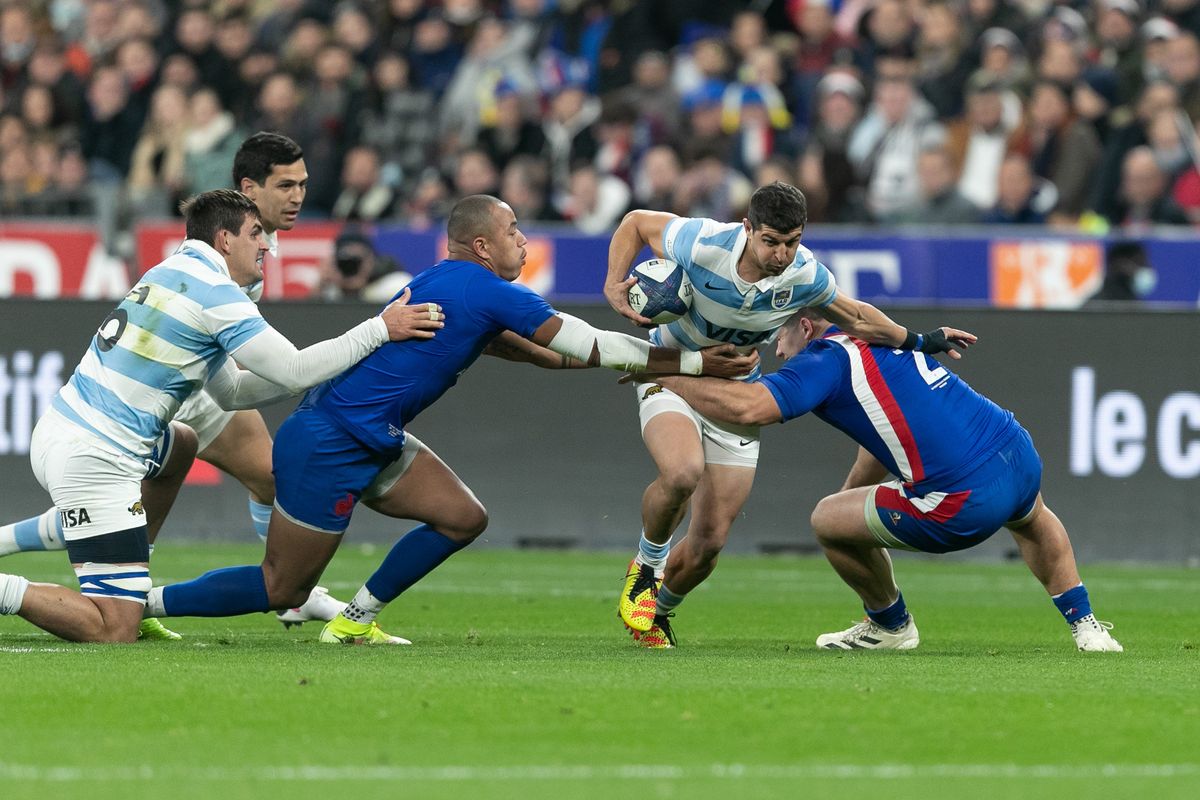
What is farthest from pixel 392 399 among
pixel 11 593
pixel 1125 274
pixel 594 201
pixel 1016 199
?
pixel 594 201

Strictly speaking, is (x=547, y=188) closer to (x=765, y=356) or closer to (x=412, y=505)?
(x=765, y=356)

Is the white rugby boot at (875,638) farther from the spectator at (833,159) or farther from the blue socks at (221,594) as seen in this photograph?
the spectator at (833,159)

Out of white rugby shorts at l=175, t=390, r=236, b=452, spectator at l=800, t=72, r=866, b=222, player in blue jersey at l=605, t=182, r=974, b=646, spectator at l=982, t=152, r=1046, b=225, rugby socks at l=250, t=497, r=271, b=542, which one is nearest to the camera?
player in blue jersey at l=605, t=182, r=974, b=646

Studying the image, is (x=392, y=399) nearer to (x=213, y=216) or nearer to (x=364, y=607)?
(x=364, y=607)

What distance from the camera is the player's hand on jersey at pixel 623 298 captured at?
8.93 meters

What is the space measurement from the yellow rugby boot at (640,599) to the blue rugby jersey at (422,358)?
54.1 inches

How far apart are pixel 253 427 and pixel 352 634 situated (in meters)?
1.42

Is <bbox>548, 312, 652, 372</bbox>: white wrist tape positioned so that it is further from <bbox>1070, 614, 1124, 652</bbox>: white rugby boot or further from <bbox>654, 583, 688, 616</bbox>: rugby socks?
<bbox>1070, 614, 1124, 652</bbox>: white rugby boot

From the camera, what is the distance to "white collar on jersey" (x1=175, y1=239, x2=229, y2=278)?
875cm

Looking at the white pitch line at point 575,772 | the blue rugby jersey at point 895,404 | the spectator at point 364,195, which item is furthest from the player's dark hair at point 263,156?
the spectator at point 364,195

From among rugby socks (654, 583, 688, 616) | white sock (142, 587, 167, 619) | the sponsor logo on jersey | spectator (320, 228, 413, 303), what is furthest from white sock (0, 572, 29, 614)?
spectator (320, 228, 413, 303)

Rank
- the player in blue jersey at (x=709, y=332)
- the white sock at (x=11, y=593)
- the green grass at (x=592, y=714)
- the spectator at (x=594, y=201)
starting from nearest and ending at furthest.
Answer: the green grass at (x=592, y=714) < the white sock at (x=11, y=593) < the player in blue jersey at (x=709, y=332) < the spectator at (x=594, y=201)

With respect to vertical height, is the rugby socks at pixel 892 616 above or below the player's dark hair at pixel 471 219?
below

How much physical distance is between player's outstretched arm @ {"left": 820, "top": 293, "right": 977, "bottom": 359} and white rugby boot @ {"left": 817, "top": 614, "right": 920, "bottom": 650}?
4.26ft
